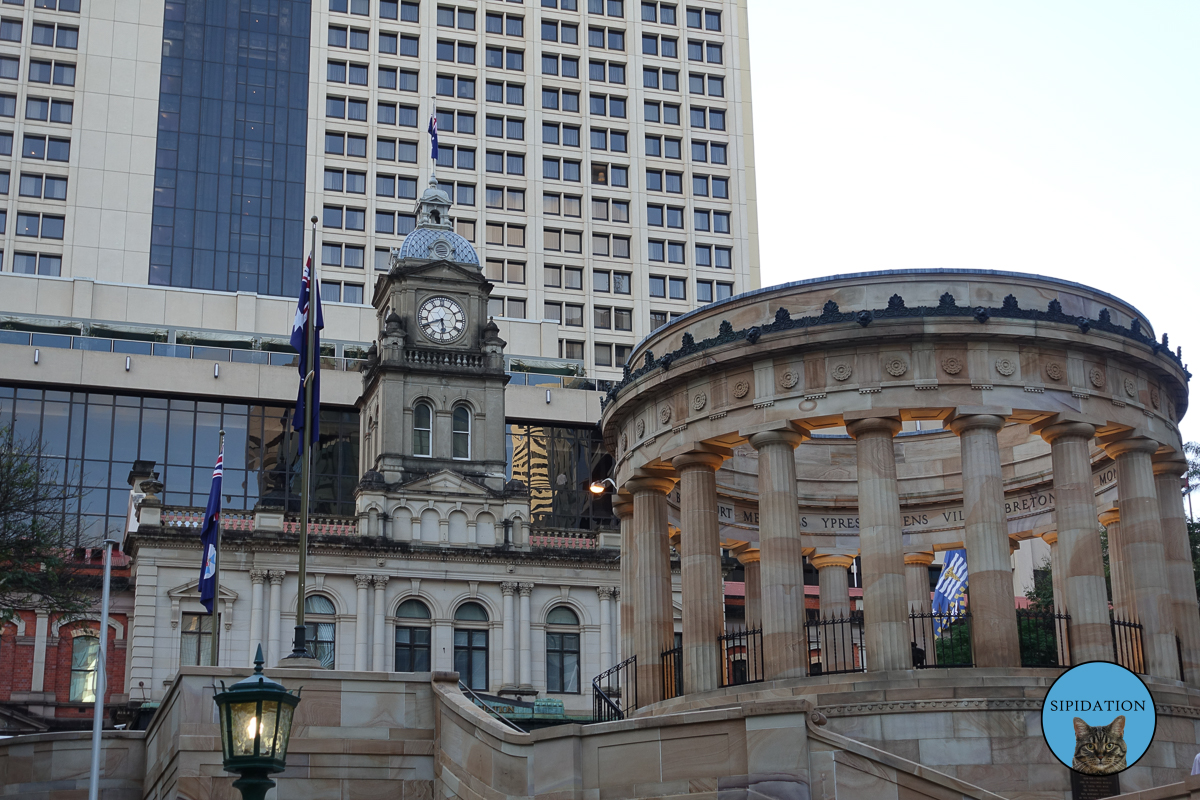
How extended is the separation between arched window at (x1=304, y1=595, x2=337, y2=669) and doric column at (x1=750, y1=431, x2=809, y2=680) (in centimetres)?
4289

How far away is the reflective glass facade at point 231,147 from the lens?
109438 millimetres

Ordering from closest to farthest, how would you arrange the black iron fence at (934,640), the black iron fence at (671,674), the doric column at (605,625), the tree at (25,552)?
the black iron fence at (934,640), the black iron fence at (671,674), the tree at (25,552), the doric column at (605,625)

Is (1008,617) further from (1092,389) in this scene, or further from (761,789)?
(761,789)

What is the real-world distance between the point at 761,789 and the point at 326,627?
5145 centimetres

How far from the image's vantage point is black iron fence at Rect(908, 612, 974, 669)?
31844 mm

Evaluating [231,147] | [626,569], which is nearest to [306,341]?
[626,569]

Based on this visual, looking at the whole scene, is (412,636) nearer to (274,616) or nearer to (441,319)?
(274,616)

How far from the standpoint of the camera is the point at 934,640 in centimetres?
3828

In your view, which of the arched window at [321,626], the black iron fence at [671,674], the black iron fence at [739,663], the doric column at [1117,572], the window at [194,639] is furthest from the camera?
the arched window at [321,626]

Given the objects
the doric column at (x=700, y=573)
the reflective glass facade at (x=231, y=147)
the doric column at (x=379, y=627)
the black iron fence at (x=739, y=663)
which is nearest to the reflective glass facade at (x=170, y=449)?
the doric column at (x=379, y=627)

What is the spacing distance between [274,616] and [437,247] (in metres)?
22.4

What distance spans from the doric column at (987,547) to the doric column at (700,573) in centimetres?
565

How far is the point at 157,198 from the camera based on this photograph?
10962 cm

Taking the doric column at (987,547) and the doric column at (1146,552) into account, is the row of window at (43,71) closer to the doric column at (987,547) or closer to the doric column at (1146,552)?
the doric column at (987,547)
